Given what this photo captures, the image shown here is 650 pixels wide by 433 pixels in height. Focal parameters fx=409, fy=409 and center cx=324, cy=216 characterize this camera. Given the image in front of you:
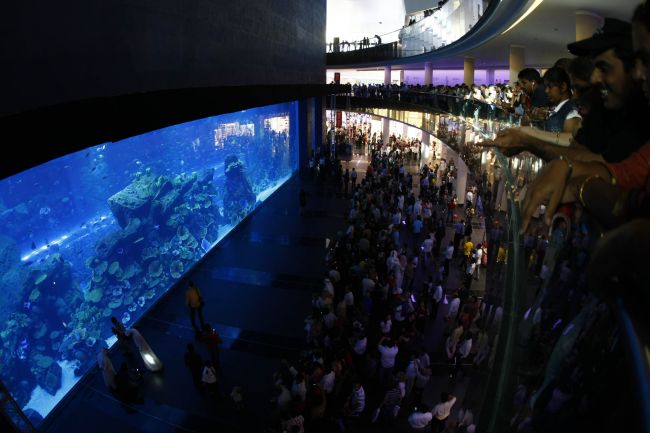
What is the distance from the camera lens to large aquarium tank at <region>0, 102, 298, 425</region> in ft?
34.0

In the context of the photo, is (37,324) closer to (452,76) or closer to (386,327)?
(386,327)

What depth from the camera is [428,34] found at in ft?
85.6

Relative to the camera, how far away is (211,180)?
16.9m

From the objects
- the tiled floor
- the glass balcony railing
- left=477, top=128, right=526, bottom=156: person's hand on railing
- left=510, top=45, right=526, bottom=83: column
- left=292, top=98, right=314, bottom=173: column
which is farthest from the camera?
left=292, top=98, right=314, bottom=173: column

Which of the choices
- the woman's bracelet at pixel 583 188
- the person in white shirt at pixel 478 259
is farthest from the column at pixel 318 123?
the woman's bracelet at pixel 583 188

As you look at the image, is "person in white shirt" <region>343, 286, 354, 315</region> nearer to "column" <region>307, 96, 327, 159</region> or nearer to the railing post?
the railing post

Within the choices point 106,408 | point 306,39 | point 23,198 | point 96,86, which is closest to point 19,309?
point 23,198

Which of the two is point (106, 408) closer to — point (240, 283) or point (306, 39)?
point (240, 283)

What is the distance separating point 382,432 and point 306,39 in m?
20.0

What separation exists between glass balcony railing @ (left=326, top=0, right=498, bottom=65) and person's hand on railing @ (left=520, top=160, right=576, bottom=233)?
11740mm

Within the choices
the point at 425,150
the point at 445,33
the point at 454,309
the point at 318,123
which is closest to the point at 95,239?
the point at 454,309

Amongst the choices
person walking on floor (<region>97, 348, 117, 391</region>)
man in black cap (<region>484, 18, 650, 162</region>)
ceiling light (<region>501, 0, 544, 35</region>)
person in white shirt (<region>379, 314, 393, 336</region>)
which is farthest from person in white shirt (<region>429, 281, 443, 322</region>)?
man in black cap (<region>484, 18, 650, 162</region>)

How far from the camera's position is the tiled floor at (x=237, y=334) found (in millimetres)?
7152

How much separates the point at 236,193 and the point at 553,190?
55.5 ft
